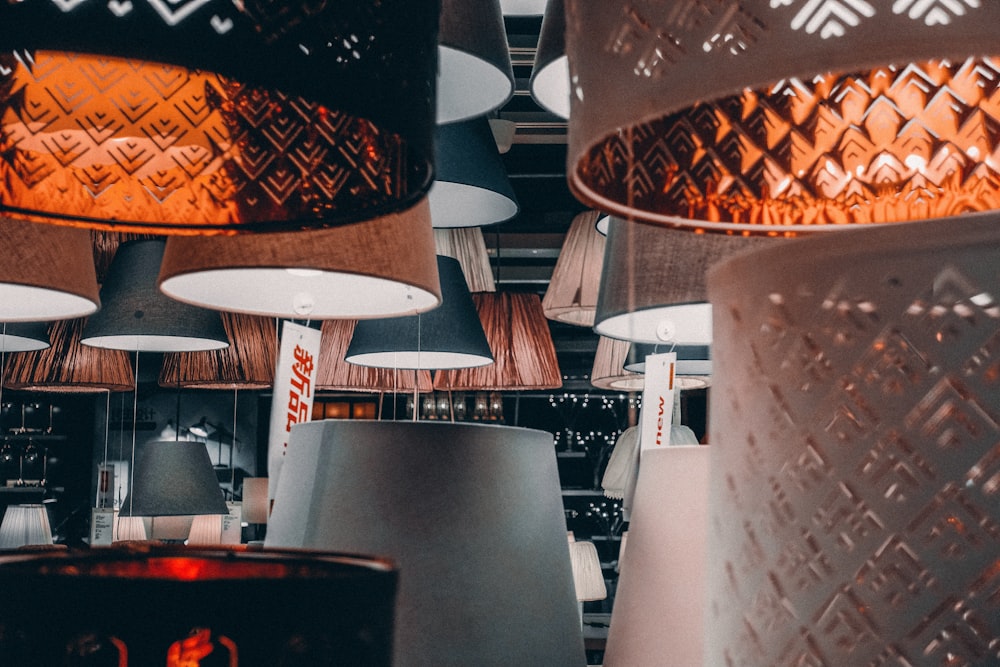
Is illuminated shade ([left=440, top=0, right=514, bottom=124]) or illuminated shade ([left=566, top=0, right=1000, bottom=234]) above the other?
illuminated shade ([left=440, top=0, right=514, bottom=124])

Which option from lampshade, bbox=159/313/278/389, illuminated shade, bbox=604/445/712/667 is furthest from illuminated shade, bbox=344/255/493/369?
illuminated shade, bbox=604/445/712/667

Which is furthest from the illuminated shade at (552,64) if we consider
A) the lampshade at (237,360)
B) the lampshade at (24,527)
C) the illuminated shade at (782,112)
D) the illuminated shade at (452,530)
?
the lampshade at (24,527)

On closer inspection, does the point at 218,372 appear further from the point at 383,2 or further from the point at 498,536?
the point at 383,2

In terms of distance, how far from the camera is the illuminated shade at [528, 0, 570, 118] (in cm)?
95

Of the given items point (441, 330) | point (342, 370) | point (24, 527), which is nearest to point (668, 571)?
point (441, 330)

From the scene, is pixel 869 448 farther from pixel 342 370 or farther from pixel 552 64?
pixel 342 370

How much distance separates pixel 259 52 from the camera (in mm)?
477

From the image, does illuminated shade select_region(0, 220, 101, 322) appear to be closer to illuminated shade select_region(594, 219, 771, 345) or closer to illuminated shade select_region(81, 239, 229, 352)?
illuminated shade select_region(594, 219, 771, 345)

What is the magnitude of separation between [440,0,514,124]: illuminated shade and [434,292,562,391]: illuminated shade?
1.56 m

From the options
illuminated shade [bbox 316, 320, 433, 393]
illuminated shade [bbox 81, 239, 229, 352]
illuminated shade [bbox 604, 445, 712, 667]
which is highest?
illuminated shade [bbox 81, 239, 229, 352]

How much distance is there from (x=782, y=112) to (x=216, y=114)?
1.54ft

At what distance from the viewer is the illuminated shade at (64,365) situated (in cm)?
353

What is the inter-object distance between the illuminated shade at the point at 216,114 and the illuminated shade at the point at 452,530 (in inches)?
8.4

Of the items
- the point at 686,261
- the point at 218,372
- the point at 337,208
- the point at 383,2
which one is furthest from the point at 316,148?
the point at 218,372
